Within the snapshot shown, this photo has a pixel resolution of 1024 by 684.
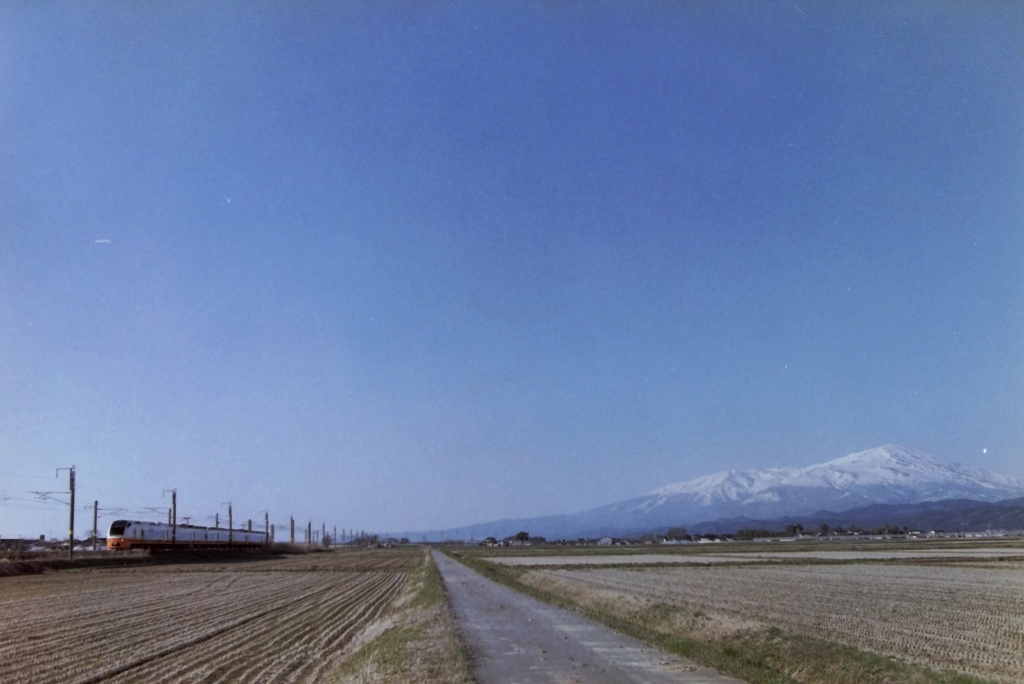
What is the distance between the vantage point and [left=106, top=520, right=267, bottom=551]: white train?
87000 millimetres

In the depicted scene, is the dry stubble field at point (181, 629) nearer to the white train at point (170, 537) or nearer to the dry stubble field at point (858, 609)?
the dry stubble field at point (858, 609)

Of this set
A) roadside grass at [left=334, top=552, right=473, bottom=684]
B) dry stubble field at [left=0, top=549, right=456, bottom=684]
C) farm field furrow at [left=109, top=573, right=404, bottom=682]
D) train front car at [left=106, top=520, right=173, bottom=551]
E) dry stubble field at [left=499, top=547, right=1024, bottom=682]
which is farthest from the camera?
train front car at [left=106, top=520, right=173, bottom=551]

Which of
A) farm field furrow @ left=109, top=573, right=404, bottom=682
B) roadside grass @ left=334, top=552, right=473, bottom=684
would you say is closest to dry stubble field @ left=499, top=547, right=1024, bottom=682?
roadside grass @ left=334, top=552, right=473, bottom=684

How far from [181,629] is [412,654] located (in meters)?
13.0

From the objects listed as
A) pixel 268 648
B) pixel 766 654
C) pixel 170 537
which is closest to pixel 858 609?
pixel 766 654

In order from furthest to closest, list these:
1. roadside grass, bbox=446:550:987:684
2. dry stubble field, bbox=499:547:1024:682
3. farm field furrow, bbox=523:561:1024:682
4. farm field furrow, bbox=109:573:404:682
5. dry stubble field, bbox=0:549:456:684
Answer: dry stubble field, bbox=0:549:456:684
farm field furrow, bbox=109:573:404:682
farm field furrow, bbox=523:561:1024:682
dry stubble field, bbox=499:547:1024:682
roadside grass, bbox=446:550:987:684

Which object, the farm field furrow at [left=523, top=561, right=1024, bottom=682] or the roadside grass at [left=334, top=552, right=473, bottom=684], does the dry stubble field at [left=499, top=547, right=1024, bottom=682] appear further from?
the roadside grass at [left=334, top=552, right=473, bottom=684]

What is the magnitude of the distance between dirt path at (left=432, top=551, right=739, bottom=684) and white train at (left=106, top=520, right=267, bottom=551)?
6895 centimetres

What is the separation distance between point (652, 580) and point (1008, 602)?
2381 cm

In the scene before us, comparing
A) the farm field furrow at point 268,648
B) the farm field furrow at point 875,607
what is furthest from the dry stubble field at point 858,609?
the farm field furrow at point 268,648

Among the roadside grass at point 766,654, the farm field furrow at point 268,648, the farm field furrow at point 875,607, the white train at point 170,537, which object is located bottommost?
the farm field furrow at point 875,607

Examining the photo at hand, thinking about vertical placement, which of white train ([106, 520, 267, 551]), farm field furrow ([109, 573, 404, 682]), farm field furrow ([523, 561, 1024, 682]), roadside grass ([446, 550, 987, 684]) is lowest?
farm field furrow ([523, 561, 1024, 682])

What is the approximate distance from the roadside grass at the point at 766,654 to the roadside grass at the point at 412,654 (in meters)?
5.74

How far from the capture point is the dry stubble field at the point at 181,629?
2039 cm
